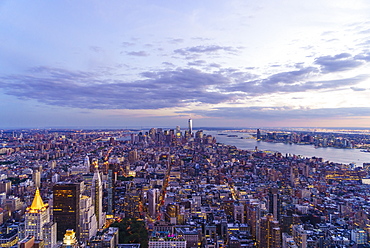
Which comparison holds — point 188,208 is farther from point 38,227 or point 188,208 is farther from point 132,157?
point 132,157

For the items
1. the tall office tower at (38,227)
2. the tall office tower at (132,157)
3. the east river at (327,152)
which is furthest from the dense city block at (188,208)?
the east river at (327,152)

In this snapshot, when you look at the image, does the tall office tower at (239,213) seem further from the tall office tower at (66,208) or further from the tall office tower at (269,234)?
the tall office tower at (66,208)

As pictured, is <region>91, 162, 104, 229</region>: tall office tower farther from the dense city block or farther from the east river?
the east river

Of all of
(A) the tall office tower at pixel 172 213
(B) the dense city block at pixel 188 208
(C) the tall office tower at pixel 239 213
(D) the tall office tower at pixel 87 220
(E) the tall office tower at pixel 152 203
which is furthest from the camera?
(E) the tall office tower at pixel 152 203

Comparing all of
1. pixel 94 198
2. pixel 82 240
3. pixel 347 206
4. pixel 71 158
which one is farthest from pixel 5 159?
pixel 347 206

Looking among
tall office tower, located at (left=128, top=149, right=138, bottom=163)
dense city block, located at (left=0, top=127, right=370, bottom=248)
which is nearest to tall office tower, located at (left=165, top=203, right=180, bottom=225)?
dense city block, located at (left=0, top=127, right=370, bottom=248)

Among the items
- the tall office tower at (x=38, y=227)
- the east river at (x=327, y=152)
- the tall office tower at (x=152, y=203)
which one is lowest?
the tall office tower at (x=152, y=203)

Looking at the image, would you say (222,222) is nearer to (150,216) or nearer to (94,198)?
(150,216)
